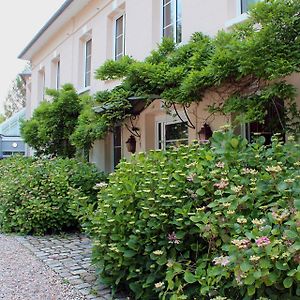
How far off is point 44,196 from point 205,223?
5206 millimetres

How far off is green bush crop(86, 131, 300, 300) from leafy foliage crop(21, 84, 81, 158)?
6.17m

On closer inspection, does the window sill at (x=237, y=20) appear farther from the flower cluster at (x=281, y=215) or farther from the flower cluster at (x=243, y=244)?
the flower cluster at (x=243, y=244)

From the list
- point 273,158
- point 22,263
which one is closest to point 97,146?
point 22,263

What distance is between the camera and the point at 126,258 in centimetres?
400

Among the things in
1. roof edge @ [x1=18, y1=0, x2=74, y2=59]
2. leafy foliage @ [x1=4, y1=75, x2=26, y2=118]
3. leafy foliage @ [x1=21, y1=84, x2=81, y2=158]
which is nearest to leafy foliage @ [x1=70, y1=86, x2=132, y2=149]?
leafy foliage @ [x1=21, y1=84, x2=81, y2=158]

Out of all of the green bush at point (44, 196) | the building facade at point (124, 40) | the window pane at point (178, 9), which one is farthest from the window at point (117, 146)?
the window pane at point (178, 9)

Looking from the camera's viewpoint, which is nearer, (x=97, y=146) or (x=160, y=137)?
(x=160, y=137)

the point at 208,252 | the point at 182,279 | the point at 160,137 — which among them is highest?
the point at 160,137

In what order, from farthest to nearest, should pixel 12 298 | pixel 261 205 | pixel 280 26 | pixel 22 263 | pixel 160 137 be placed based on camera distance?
pixel 160 137 → pixel 22 263 → pixel 280 26 → pixel 12 298 → pixel 261 205

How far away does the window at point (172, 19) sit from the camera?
796 centimetres

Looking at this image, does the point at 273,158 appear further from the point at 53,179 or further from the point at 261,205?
the point at 53,179

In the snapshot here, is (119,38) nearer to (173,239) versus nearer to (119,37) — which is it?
(119,37)

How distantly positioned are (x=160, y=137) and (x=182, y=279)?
594 centimetres

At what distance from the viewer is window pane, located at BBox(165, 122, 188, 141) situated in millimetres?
8049
